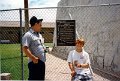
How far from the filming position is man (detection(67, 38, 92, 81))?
276 inches

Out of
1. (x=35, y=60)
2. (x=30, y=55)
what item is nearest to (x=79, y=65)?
(x=35, y=60)

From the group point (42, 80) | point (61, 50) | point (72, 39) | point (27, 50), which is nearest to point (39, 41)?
point (27, 50)

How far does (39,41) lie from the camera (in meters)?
7.38

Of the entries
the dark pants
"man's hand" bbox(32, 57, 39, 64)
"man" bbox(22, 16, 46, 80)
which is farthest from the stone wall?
"man's hand" bbox(32, 57, 39, 64)

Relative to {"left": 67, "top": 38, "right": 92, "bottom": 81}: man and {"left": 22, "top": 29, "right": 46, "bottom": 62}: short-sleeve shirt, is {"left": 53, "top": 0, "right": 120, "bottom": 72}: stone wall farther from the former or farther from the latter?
{"left": 67, "top": 38, "right": 92, "bottom": 81}: man

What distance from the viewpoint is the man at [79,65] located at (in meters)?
7.00

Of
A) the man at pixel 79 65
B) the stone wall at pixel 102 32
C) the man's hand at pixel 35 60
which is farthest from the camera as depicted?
the stone wall at pixel 102 32

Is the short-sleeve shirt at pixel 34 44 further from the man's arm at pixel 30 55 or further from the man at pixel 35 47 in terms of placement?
the man's arm at pixel 30 55

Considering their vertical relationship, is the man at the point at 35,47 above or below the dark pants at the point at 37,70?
above

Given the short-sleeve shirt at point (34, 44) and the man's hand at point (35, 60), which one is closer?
the man's hand at point (35, 60)

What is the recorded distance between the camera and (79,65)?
7055mm

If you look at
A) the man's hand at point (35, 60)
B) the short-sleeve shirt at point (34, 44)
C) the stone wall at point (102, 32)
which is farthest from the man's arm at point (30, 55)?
the stone wall at point (102, 32)

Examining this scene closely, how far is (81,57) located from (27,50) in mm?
1108

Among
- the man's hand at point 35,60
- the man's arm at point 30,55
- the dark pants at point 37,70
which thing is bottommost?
the dark pants at point 37,70
